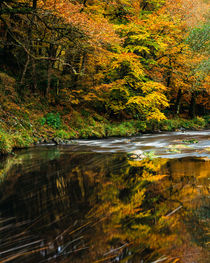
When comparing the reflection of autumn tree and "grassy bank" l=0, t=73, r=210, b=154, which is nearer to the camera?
the reflection of autumn tree

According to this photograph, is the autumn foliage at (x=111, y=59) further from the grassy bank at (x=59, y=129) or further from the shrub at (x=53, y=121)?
the shrub at (x=53, y=121)

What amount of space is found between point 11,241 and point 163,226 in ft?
5.69

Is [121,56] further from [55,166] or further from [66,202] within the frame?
[66,202]

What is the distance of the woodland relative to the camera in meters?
10.3

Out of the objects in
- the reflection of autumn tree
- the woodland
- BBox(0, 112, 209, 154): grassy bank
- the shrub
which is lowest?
the reflection of autumn tree

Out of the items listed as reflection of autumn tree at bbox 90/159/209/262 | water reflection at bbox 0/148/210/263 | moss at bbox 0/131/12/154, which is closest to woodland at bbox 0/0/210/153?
moss at bbox 0/131/12/154

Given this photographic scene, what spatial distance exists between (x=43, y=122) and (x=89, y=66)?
19.4 ft

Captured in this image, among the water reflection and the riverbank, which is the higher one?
the riverbank

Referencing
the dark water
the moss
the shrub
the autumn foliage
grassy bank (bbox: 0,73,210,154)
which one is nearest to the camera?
the dark water

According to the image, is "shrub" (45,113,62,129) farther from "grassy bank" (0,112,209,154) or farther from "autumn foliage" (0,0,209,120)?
"autumn foliage" (0,0,209,120)

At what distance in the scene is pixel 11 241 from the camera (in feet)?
8.04

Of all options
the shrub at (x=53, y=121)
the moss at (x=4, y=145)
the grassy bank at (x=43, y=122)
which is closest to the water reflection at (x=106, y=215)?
the moss at (x=4, y=145)

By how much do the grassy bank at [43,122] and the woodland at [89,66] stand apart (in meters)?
0.05

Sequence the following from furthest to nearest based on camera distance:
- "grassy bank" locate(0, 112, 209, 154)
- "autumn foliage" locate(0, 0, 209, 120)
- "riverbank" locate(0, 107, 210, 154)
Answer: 1. "autumn foliage" locate(0, 0, 209, 120)
2. "riverbank" locate(0, 107, 210, 154)
3. "grassy bank" locate(0, 112, 209, 154)
